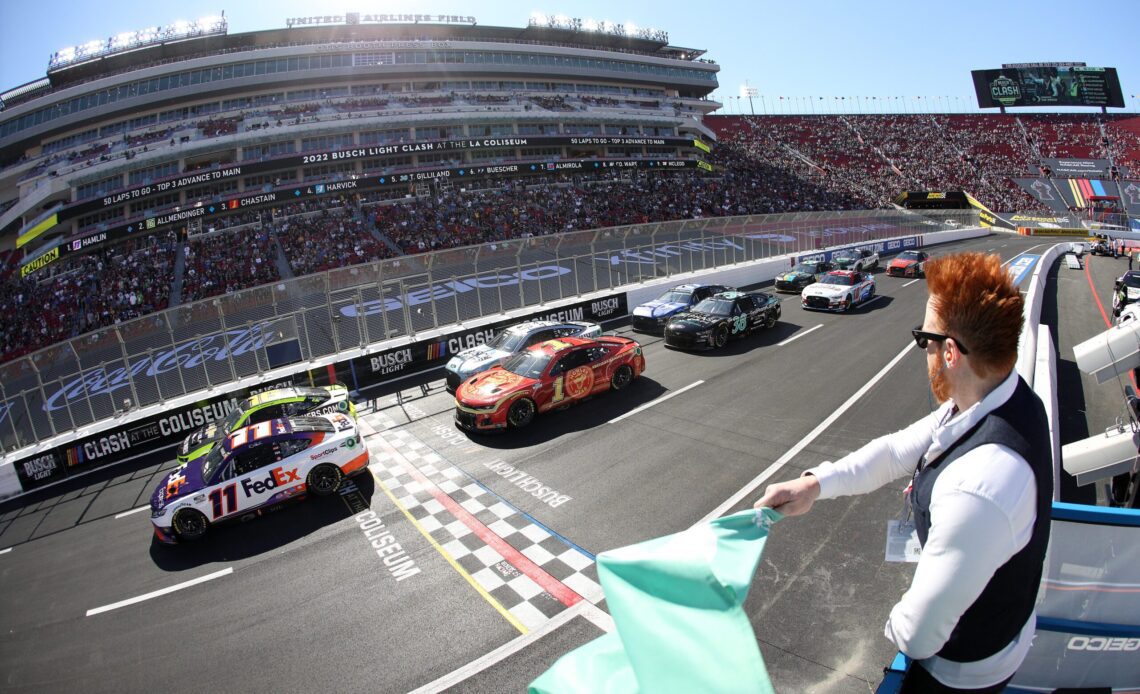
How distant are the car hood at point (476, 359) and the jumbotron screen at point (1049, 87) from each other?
9016cm

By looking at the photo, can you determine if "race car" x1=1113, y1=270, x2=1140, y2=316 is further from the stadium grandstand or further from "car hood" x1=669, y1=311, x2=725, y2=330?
the stadium grandstand

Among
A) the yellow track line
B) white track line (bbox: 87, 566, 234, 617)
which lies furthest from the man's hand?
white track line (bbox: 87, 566, 234, 617)

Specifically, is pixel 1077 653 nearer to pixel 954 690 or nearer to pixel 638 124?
pixel 954 690

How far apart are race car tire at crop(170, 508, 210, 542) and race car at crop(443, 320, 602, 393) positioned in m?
6.33

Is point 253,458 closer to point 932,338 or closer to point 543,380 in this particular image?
point 543,380

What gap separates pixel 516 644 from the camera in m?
5.79

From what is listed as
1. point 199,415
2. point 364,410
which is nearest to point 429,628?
point 364,410

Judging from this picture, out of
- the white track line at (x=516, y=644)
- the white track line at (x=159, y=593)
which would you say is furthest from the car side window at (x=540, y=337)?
the white track line at (x=516, y=644)

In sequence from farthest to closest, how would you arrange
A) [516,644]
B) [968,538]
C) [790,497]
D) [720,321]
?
1. [720,321]
2. [516,644]
3. [790,497]
4. [968,538]

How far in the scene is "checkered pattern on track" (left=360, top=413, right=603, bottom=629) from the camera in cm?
650

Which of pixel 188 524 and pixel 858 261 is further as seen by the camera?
pixel 858 261

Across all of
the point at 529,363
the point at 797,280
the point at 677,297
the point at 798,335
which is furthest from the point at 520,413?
the point at 797,280

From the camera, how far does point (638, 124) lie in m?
58.2

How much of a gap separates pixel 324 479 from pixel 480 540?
3486 millimetres
